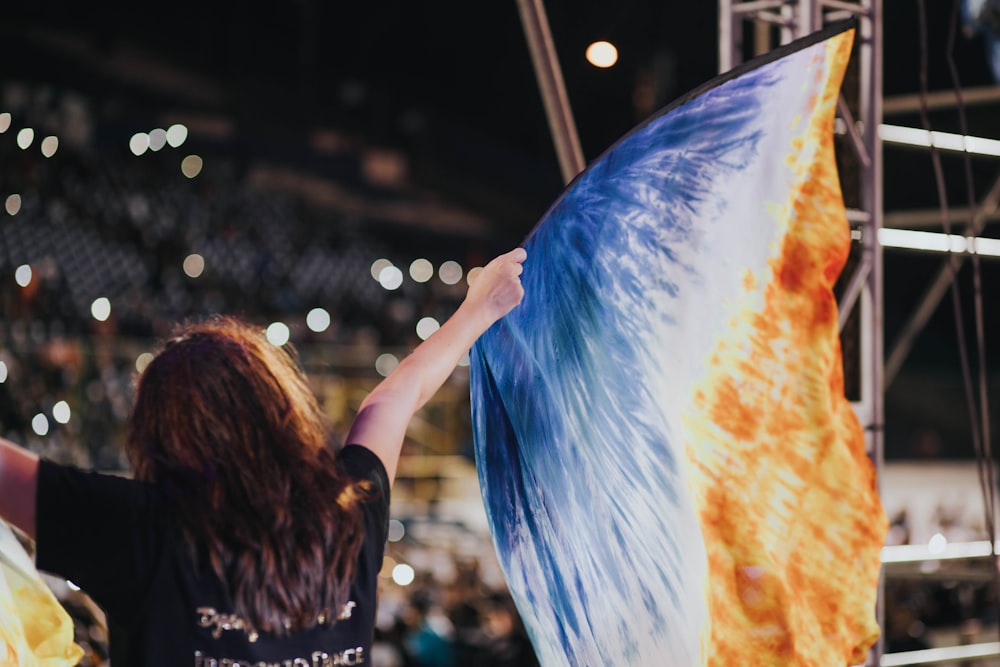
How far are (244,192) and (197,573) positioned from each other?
50.4 ft

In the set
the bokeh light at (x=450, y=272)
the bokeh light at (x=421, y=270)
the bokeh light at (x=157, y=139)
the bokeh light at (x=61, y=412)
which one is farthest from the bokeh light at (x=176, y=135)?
the bokeh light at (x=61, y=412)

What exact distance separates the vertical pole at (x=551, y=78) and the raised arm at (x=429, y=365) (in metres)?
0.57

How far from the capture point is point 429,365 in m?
1.40

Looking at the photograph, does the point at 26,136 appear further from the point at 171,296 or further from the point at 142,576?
the point at 171,296

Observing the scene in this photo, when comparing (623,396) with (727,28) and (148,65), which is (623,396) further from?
(148,65)

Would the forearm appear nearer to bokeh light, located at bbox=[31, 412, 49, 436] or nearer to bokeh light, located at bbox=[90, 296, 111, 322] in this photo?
bokeh light, located at bbox=[31, 412, 49, 436]

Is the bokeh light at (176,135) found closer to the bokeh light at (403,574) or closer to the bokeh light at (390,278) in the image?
the bokeh light at (390,278)

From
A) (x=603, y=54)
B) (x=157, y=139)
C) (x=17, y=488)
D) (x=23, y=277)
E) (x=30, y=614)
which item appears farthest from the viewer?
(x=157, y=139)

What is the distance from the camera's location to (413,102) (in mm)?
18766

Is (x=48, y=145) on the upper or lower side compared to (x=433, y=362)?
upper

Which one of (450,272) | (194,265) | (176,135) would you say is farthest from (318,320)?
(450,272)

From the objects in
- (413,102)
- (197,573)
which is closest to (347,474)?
(197,573)

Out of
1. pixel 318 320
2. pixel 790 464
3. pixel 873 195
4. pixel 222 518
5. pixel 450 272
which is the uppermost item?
pixel 450 272

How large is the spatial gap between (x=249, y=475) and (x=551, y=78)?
1225 millimetres
